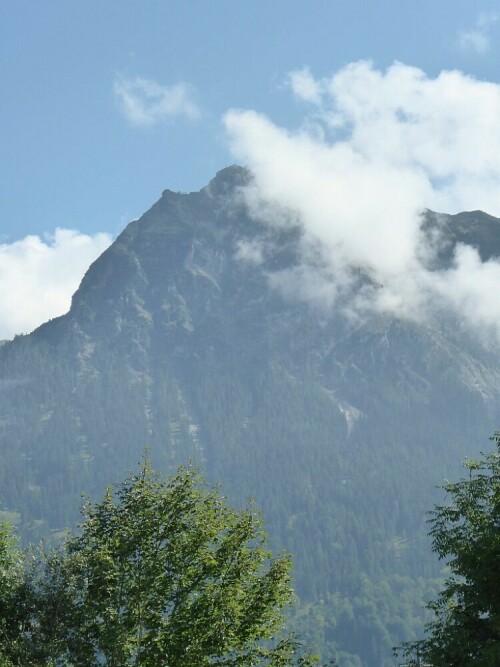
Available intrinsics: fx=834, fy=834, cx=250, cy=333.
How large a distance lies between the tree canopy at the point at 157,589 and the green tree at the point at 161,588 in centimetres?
4

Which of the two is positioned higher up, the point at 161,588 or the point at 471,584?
the point at 161,588

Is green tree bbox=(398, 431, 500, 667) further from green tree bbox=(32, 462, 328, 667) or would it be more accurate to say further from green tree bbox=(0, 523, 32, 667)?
green tree bbox=(0, 523, 32, 667)

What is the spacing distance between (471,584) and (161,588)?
15.9m

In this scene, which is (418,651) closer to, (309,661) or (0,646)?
(309,661)

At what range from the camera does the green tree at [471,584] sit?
37.5 metres

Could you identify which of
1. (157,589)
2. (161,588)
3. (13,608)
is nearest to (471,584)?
(161,588)

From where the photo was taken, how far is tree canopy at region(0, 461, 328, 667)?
35.0 m

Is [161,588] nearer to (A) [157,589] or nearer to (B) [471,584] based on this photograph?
(A) [157,589]

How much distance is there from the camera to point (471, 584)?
41.6 metres

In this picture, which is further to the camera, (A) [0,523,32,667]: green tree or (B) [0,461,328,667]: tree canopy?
(A) [0,523,32,667]: green tree

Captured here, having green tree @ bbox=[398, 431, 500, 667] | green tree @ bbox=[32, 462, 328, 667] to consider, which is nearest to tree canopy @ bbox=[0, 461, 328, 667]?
green tree @ bbox=[32, 462, 328, 667]

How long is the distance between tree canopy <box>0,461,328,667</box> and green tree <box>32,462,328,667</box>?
45 millimetres

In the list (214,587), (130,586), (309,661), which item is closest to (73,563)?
(130,586)

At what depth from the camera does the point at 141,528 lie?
1468 inches
